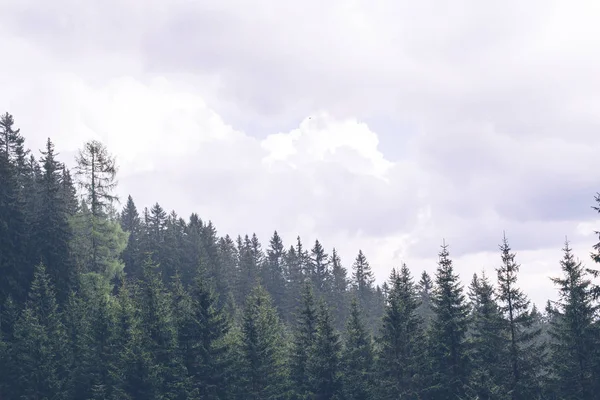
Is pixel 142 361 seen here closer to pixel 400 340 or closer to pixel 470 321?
pixel 400 340

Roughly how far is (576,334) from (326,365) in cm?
2094

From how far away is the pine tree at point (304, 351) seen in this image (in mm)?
50875

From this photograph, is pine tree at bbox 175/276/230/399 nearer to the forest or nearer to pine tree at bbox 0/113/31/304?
the forest

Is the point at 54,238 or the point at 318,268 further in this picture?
the point at 318,268

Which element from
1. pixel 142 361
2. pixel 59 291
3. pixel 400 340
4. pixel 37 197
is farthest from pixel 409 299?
pixel 37 197

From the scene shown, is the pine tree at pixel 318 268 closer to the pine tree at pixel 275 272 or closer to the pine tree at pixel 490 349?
the pine tree at pixel 275 272

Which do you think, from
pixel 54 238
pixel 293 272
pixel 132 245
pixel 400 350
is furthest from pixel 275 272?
pixel 400 350

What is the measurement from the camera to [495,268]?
146 feet

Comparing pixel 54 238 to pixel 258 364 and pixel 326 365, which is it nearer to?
pixel 258 364

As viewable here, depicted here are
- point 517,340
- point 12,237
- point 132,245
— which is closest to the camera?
A: point 517,340

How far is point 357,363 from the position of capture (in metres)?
51.4

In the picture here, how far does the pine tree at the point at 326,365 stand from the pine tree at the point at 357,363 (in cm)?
102

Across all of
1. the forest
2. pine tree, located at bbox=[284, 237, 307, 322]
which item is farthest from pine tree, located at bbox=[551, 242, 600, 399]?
pine tree, located at bbox=[284, 237, 307, 322]

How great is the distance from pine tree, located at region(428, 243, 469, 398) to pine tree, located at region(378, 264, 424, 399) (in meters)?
1.80
